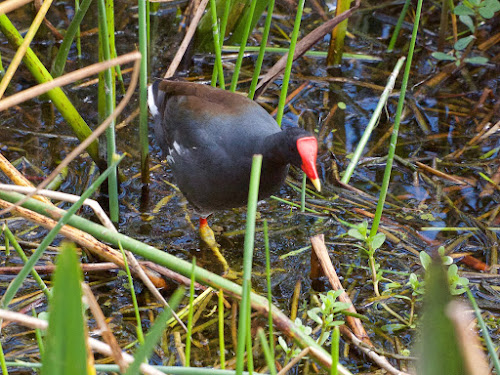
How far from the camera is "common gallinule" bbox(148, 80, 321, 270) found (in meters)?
2.36

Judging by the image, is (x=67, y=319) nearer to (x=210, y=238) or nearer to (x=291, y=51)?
(x=291, y=51)

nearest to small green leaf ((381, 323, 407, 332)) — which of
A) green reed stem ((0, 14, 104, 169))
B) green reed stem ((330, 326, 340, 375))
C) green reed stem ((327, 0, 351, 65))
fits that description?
green reed stem ((330, 326, 340, 375))

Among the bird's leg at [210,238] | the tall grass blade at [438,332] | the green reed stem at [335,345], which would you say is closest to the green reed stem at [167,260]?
the green reed stem at [335,345]

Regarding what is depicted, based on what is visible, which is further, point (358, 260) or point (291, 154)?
point (358, 260)

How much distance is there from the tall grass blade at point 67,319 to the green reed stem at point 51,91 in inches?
65.0

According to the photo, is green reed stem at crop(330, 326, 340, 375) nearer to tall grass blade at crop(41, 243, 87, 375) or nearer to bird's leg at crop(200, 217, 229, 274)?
tall grass blade at crop(41, 243, 87, 375)

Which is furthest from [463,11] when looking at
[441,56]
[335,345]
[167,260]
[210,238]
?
[335,345]

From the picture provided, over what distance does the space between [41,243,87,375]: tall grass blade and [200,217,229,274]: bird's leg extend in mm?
1910

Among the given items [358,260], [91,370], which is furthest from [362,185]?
[91,370]

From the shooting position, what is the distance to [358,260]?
253cm

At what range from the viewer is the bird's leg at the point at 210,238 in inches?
103

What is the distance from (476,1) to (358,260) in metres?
1.60

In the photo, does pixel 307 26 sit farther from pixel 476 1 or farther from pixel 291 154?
pixel 291 154

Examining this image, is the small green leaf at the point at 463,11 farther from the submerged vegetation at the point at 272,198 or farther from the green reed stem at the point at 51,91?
the green reed stem at the point at 51,91
